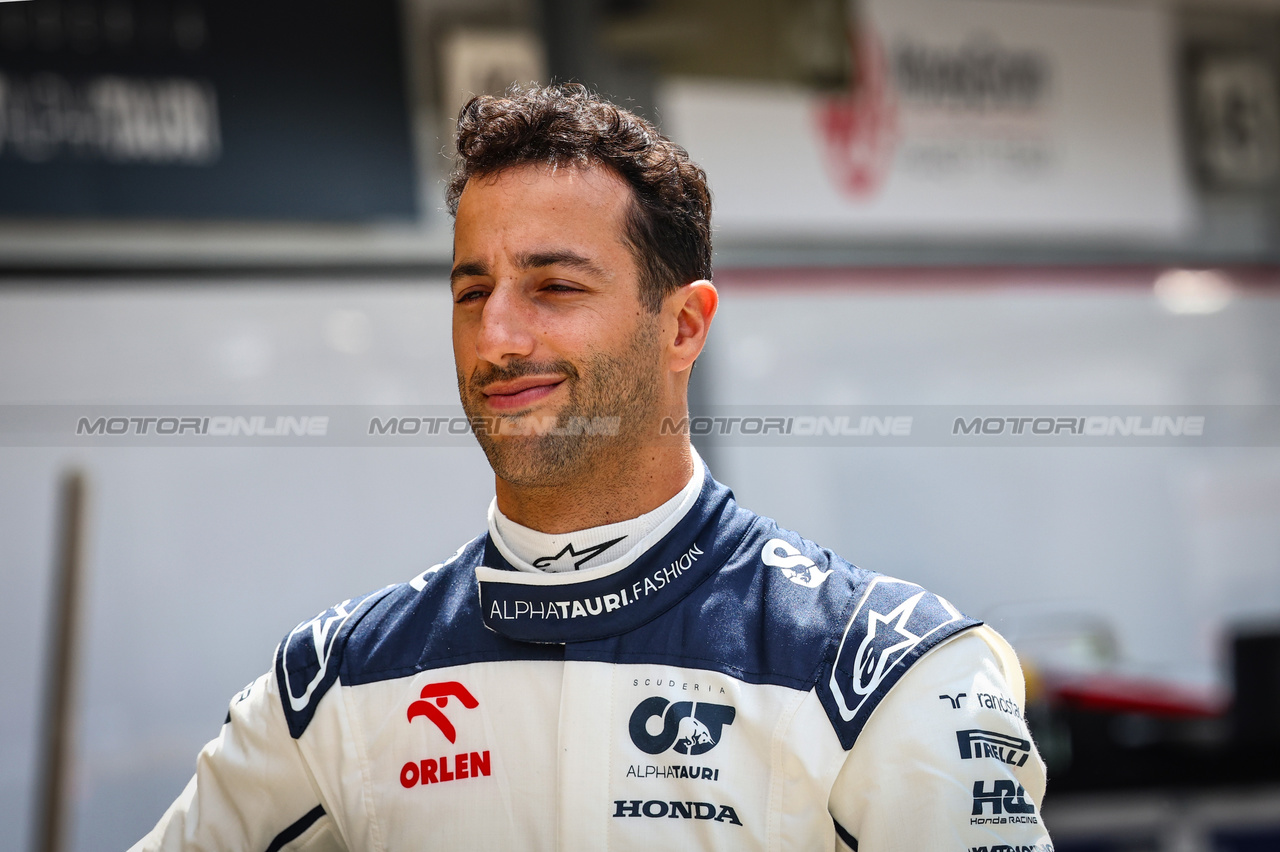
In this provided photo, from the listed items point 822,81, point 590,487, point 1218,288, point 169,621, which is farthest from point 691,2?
point 590,487

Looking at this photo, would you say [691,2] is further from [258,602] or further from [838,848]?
[838,848]

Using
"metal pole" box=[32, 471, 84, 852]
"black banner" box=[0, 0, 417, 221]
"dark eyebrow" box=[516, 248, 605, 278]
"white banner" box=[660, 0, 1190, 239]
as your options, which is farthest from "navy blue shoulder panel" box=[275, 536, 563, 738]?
"white banner" box=[660, 0, 1190, 239]

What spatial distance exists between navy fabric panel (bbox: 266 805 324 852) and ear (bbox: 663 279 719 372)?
0.66 m

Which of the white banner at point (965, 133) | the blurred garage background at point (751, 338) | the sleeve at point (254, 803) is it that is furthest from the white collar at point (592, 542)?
the white banner at point (965, 133)

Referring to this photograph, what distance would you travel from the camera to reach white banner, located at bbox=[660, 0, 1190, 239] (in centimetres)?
340

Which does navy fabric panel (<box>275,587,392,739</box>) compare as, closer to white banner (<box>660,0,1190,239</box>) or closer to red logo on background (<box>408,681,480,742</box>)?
red logo on background (<box>408,681,480,742</box>)

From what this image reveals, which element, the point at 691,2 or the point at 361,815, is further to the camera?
the point at 691,2

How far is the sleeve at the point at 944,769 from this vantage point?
1.18m

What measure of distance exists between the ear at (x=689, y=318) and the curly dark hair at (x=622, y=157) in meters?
0.02

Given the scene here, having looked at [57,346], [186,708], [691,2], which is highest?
[691,2]

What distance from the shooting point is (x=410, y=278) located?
3115 mm

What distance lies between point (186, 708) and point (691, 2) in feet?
7.42

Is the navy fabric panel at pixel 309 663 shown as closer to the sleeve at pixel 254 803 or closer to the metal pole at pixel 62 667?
the sleeve at pixel 254 803

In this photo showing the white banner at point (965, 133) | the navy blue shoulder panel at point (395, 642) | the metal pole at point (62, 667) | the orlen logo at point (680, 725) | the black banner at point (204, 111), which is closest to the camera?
the orlen logo at point (680, 725)
